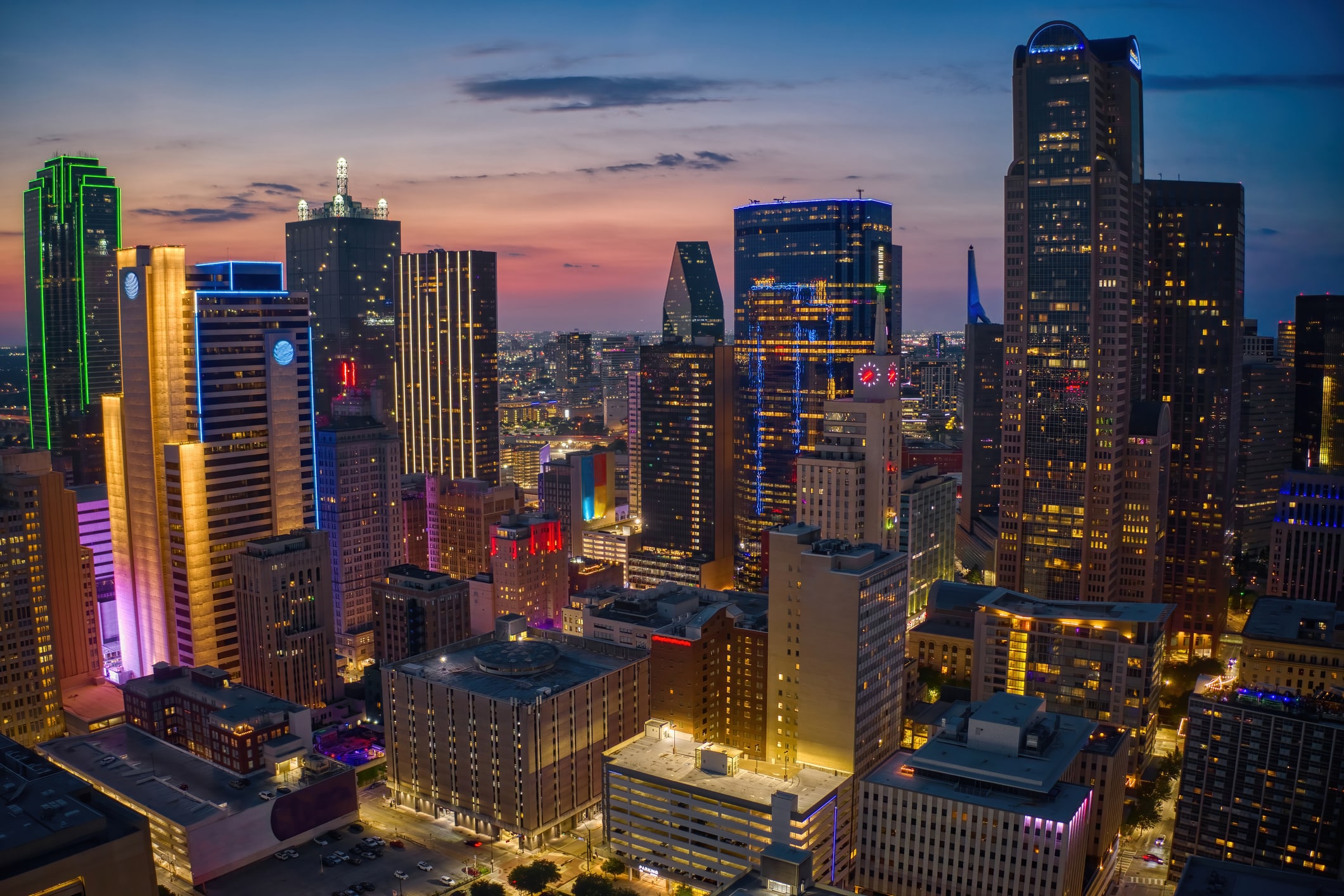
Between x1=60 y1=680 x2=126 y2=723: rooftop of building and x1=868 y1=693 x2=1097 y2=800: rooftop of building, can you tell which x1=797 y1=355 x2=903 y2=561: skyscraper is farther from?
x1=60 y1=680 x2=126 y2=723: rooftop of building

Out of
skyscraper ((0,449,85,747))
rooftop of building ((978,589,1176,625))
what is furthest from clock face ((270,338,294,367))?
rooftop of building ((978,589,1176,625))

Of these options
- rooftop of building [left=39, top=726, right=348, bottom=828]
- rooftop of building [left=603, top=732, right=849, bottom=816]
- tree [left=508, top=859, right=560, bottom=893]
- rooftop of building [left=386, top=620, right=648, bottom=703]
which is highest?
rooftop of building [left=386, top=620, right=648, bottom=703]

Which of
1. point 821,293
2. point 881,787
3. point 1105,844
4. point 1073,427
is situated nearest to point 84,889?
point 881,787

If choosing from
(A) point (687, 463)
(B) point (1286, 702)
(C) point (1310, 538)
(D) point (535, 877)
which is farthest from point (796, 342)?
(D) point (535, 877)

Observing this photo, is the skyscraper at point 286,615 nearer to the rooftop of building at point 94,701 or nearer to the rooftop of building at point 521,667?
the rooftop of building at point 94,701

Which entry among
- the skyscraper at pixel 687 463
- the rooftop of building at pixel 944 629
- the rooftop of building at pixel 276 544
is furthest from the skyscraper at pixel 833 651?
the skyscraper at pixel 687 463

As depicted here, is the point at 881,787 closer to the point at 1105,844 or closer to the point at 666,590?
the point at 1105,844

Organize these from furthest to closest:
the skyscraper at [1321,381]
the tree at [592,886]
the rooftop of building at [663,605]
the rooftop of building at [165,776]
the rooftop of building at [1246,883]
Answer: the skyscraper at [1321,381] → the rooftop of building at [663,605] → the rooftop of building at [165,776] → the tree at [592,886] → the rooftop of building at [1246,883]
